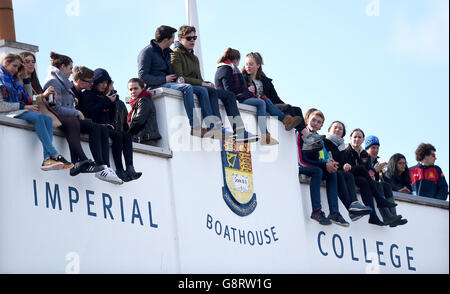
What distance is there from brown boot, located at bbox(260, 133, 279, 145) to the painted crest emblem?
0.30 m

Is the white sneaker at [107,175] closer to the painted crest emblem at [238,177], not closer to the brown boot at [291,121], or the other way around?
the painted crest emblem at [238,177]

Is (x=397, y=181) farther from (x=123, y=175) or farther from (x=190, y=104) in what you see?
(x=123, y=175)

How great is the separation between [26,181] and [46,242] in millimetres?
646

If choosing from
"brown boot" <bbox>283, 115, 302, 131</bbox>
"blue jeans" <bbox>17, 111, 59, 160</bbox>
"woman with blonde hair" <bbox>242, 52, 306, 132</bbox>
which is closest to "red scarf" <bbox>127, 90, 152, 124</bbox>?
"blue jeans" <bbox>17, 111, 59, 160</bbox>

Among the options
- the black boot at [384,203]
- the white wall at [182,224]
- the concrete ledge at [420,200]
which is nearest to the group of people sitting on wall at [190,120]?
the black boot at [384,203]

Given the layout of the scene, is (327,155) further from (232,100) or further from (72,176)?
(72,176)

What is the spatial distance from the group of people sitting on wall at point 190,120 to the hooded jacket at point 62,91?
11 millimetres

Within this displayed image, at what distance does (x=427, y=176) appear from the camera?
641 inches

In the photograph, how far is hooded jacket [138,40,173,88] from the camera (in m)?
12.4

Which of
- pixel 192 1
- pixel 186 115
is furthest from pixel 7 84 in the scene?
pixel 192 1

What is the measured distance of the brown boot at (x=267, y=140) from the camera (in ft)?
43.9

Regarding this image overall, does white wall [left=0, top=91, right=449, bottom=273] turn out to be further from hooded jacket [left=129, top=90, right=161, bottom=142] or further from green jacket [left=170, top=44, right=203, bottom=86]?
green jacket [left=170, top=44, right=203, bottom=86]

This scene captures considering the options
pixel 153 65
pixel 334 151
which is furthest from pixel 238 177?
pixel 334 151

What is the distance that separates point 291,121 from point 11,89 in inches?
174
